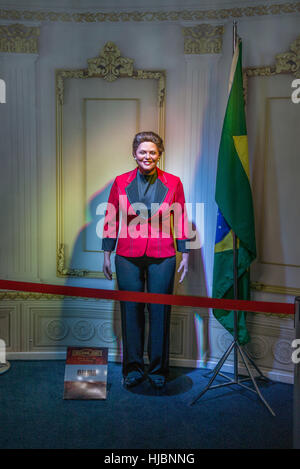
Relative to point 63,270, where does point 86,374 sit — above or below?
below

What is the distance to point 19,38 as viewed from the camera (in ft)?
→ 9.59

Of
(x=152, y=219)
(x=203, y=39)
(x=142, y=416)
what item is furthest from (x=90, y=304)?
(x=203, y=39)

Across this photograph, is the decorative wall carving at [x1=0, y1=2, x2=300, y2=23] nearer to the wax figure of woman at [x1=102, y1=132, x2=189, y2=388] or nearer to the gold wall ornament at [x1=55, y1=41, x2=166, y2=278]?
the gold wall ornament at [x1=55, y1=41, x2=166, y2=278]

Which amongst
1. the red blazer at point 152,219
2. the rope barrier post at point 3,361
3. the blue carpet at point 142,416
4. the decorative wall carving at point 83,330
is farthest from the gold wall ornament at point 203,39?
the rope barrier post at point 3,361

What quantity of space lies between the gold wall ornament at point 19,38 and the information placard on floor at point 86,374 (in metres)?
1.98

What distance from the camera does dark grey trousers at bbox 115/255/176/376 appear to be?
270 cm

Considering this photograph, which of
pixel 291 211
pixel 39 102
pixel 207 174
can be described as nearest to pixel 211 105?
pixel 207 174

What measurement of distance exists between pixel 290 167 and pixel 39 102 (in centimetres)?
171

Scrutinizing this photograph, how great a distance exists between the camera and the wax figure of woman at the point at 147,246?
2.67m

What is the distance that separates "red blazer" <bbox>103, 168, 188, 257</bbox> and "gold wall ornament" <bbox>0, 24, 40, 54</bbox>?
1.10 meters

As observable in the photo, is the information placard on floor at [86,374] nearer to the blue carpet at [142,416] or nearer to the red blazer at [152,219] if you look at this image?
the blue carpet at [142,416]

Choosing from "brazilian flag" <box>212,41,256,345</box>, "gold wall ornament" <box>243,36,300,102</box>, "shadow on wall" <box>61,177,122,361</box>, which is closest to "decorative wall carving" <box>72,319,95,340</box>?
"shadow on wall" <box>61,177,122,361</box>

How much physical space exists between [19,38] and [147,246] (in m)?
1.63

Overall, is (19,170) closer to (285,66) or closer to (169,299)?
(169,299)
